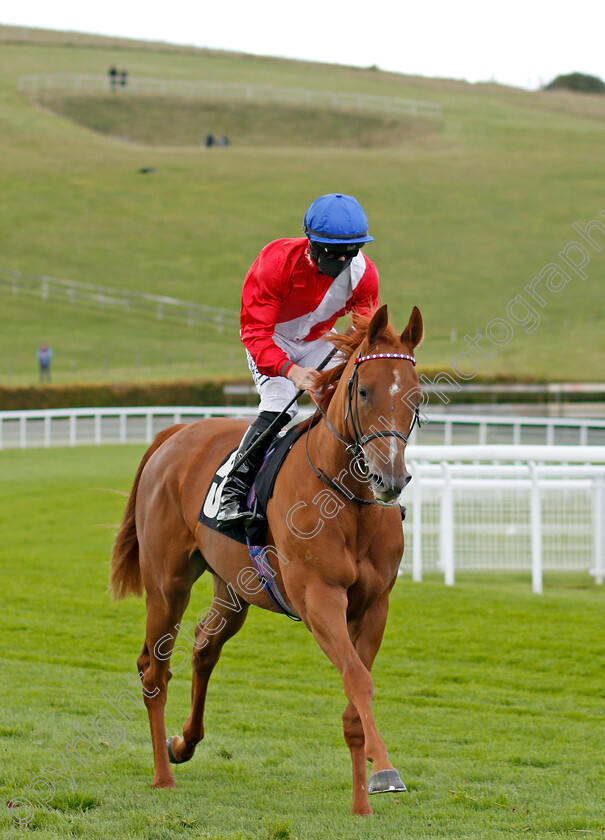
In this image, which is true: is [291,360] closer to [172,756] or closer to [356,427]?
[356,427]

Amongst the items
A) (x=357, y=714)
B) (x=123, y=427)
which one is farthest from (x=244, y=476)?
(x=123, y=427)

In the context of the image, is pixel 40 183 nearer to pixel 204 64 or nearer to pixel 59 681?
pixel 204 64

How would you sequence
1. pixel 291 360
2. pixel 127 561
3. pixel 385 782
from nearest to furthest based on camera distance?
pixel 385 782, pixel 291 360, pixel 127 561

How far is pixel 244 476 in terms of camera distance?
4340 millimetres

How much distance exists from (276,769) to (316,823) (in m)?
0.92

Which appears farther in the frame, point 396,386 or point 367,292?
point 367,292

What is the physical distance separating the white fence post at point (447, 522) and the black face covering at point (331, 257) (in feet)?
15.6

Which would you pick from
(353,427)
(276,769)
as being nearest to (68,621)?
(276,769)

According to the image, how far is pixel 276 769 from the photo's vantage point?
4652 mm

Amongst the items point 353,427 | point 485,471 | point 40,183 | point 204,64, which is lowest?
point 485,471

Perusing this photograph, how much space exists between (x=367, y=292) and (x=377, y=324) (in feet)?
2.52

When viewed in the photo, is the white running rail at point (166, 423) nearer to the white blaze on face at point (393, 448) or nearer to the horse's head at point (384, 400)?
the horse's head at point (384, 400)

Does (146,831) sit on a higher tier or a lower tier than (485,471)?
lower

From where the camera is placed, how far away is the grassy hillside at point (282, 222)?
32.1 meters
